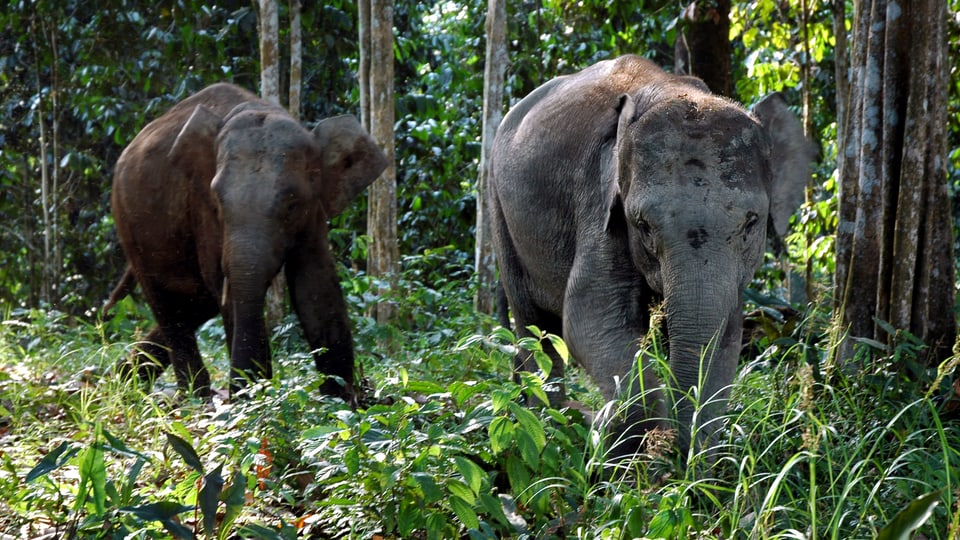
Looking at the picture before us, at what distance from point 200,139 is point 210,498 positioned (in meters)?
3.88

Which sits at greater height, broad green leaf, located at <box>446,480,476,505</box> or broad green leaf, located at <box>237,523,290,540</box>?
broad green leaf, located at <box>446,480,476,505</box>

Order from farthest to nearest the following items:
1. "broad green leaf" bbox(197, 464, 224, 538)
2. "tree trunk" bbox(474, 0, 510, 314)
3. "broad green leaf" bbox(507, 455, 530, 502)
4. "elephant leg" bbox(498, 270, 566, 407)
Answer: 1. "tree trunk" bbox(474, 0, 510, 314)
2. "elephant leg" bbox(498, 270, 566, 407)
3. "broad green leaf" bbox(507, 455, 530, 502)
4. "broad green leaf" bbox(197, 464, 224, 538)

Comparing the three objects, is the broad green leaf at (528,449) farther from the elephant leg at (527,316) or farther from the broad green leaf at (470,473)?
the elephant leg at (527,316)

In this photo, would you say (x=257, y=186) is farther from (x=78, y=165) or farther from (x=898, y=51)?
(x=78, y=165)

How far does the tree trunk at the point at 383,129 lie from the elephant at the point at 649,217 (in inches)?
139

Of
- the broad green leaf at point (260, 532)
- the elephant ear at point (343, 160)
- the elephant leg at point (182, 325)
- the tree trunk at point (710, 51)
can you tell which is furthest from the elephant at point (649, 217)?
the tree trunk at point (710, 51)

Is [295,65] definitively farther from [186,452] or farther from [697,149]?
[186,452]

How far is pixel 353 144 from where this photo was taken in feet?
21.6

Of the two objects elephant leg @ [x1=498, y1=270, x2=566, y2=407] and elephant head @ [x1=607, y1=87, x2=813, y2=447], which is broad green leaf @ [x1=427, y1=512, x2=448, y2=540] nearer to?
elephant head @ [x1=607, y1=87, x2=813, y2=447]

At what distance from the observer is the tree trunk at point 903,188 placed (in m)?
4.41

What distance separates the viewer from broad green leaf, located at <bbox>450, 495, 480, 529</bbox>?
2.89 meters

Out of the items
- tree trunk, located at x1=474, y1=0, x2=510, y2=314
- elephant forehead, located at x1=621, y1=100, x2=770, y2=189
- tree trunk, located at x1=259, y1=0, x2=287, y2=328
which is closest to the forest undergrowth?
elephant forehead, located at x1=621, y1=100, x2=770, y2=189

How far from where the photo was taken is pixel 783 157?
4.27m

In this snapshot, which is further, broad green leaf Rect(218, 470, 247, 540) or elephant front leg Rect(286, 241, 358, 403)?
elephant front leg Rect(286, 241, 358, 403)
